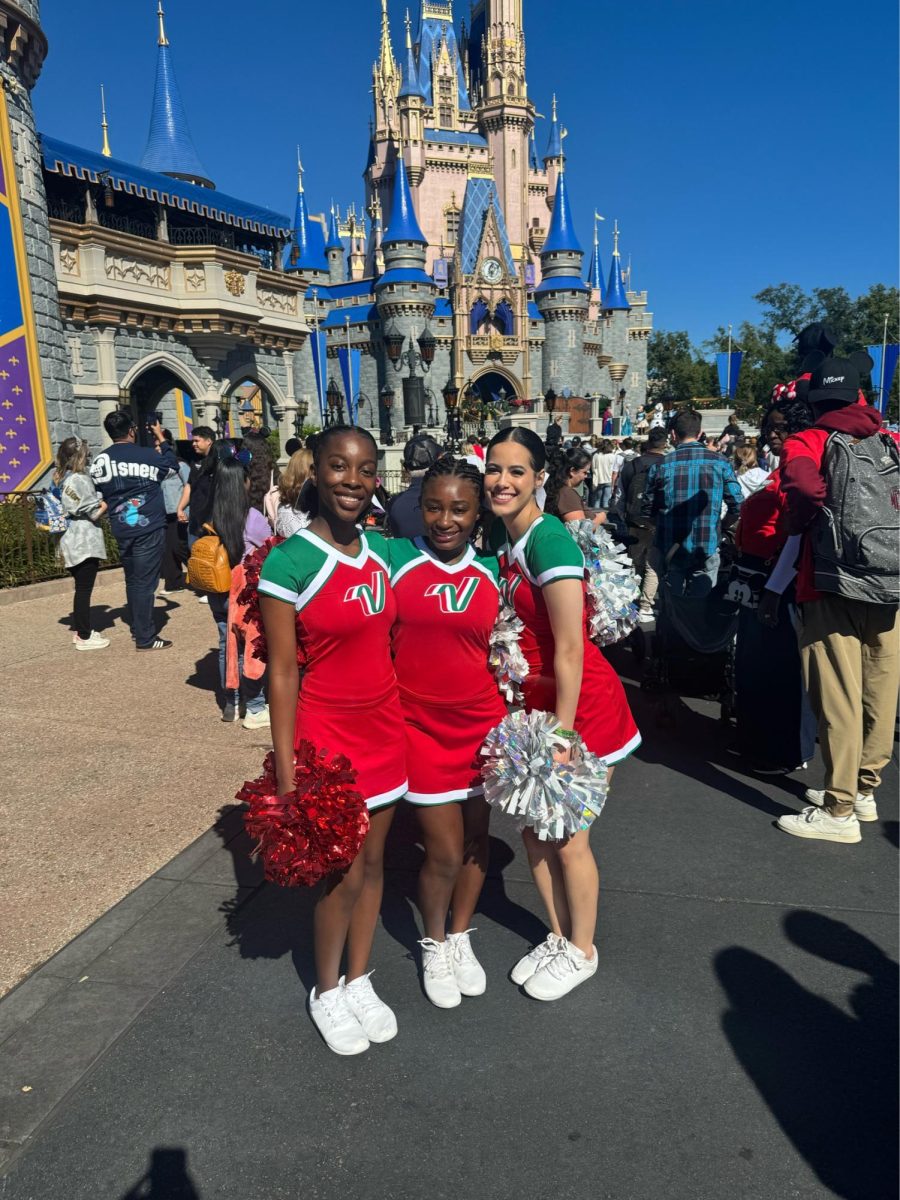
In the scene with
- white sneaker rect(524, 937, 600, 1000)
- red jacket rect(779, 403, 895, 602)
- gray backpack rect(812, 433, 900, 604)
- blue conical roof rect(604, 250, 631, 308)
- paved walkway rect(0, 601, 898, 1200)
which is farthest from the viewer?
blue conical roof rect(604, 250, 631, 308)

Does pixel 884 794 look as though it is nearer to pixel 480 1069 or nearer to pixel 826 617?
pixel 826 617

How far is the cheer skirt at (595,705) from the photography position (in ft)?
8.86

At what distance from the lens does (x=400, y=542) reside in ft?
8.43

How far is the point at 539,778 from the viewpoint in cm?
244

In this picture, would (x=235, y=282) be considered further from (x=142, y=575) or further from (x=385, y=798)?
(x=385, y=798)

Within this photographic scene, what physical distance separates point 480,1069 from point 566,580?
1.47 metres

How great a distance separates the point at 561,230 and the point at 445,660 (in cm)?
5314

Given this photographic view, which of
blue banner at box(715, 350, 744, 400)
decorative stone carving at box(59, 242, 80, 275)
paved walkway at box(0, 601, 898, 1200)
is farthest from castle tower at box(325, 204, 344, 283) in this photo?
paved walkway at box(0, 601, 898, 1200)

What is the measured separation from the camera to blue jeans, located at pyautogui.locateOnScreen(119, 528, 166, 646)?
24.1 ft

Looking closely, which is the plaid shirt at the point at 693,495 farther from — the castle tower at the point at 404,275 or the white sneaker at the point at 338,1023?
the castle tower at the point at 404,275

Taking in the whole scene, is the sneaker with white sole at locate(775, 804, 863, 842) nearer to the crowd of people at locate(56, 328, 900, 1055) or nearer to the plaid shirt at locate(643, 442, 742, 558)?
the crowd of people at locate(56, 328, 900, 1055)

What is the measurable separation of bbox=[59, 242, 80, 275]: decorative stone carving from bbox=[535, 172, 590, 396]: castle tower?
121ft

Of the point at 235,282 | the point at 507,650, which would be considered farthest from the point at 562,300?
the point at 507,650

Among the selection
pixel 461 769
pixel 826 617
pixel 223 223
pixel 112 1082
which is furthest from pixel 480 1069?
pixel 223 223
